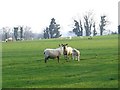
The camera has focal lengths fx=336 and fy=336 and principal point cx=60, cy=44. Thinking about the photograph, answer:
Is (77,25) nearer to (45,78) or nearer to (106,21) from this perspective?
(106,21)

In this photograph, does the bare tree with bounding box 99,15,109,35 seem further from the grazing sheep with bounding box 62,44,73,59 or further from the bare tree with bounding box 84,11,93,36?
the grazing sheep with bounding box 62,44,73,59

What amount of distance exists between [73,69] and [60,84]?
568 cm

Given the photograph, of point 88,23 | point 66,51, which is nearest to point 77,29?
point 88,23

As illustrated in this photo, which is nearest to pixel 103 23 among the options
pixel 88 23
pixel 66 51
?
pixel 88 23

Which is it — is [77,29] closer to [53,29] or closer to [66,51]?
[53,29]

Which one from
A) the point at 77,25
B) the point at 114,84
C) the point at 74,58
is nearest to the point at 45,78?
the point at 114,84

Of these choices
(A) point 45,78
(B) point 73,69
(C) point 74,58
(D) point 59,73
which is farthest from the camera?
(C) point 74,58

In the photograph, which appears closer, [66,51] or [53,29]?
[66,51]

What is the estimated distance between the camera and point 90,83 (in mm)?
16031

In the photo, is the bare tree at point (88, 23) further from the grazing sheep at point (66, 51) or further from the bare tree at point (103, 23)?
the grazing sheep at point (66, 51)

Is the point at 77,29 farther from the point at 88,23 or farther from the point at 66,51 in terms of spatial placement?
the point at 66,51

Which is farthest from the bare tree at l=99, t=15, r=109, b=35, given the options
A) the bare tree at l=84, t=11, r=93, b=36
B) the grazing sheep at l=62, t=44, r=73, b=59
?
the grazing sheep at l=62, t=44, r=73, b=59

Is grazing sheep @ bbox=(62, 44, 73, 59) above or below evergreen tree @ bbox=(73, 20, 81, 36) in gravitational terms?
below

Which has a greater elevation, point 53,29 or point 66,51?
point 53,29
